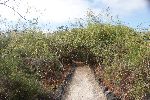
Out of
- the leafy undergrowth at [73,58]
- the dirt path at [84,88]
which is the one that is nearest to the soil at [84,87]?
the dirt path at [84,88]

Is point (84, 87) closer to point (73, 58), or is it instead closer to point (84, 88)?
point (84, 88)

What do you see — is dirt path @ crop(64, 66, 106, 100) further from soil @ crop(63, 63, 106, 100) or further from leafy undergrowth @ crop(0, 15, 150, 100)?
leafy undergrowth @ crop(0, 15, 150, 100)

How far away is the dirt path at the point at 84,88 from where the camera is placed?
485 inches

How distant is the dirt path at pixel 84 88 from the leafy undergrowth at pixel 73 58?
0.39m

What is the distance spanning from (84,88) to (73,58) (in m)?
3.51

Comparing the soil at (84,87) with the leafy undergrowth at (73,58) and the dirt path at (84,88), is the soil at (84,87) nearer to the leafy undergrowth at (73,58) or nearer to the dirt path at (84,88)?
the dirt path at (84,88)

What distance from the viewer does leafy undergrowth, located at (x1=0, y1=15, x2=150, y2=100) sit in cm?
1153

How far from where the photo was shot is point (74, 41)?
1669 centimetres

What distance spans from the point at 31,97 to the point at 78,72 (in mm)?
3651

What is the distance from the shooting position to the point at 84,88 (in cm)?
1308

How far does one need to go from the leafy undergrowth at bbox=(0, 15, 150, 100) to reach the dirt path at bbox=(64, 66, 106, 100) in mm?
387

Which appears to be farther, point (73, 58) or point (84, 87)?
point (73, 58)

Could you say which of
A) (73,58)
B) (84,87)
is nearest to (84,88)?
(84,87)

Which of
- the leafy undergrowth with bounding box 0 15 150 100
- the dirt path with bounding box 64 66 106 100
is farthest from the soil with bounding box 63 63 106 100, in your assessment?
the leafy undergrowth with bounding box 0 15 150 100
